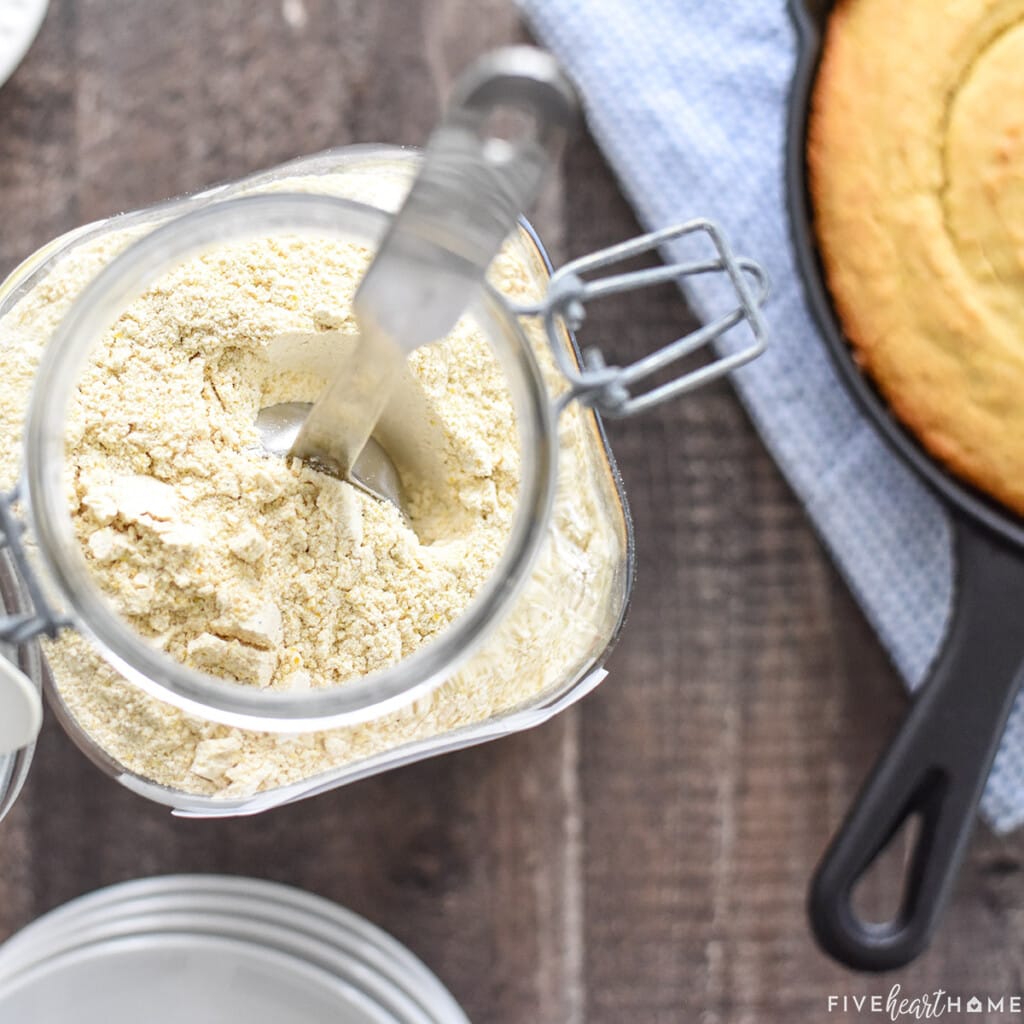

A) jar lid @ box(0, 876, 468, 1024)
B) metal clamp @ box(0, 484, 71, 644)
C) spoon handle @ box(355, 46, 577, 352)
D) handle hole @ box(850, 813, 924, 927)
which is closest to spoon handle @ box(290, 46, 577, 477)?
spoon handle @ box(355, 46, 577, 352)

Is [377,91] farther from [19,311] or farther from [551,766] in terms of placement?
[551,766]

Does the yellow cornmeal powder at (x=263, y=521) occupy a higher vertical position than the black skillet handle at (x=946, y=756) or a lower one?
higher

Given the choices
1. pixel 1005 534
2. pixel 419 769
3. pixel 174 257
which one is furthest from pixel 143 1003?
pixel 1005 534

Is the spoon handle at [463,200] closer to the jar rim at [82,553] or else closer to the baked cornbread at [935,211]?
the jar rim at [82,553]

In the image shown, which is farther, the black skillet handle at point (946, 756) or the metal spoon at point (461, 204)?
the black skillet handle at point (946, 756)

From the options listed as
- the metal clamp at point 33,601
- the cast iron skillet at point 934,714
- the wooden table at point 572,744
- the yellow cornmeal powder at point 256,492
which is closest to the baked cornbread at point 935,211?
the cast iron skillet at point 934,714

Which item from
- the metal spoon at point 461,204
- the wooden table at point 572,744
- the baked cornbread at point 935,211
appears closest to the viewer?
the metal spoon at point 461,204
